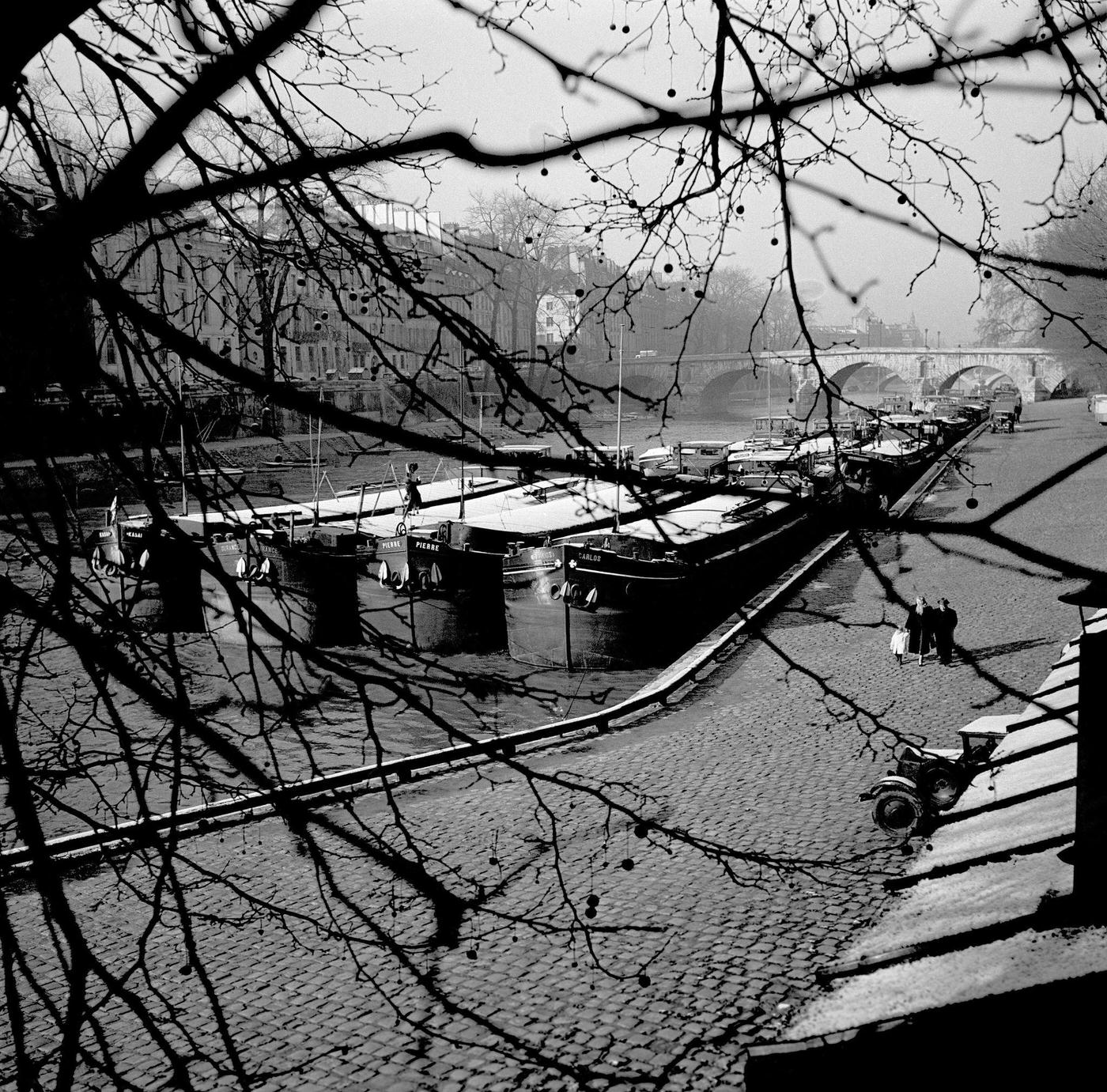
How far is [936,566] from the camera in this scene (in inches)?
920

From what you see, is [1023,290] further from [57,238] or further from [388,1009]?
[388,1009]

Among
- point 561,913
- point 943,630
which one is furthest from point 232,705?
point 943,630

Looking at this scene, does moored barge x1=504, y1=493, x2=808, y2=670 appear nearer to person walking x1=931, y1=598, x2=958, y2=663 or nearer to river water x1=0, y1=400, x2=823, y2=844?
river water x1=0, y1=400, x2=823, y2=844

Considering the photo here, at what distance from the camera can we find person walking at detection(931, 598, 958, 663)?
14742 mm

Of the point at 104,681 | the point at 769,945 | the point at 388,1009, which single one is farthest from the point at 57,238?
the point at 769,945

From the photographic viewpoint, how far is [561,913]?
8867 millimetres

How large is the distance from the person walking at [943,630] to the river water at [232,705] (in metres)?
4.58

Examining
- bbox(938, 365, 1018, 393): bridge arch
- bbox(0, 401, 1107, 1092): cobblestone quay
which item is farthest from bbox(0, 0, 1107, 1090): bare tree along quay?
bbox(938, 365, 1018, 393): bridge arch

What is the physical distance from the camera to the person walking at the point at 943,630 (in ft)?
48.4

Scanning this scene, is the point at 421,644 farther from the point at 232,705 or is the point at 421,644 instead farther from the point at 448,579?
the point at 232,705

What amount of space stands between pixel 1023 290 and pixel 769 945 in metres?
5.86

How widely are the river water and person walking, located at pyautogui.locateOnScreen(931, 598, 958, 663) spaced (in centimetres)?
458

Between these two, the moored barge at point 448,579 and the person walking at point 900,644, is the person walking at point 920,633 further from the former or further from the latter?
the moored barge at point 448,579

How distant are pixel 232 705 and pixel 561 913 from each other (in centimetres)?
916
